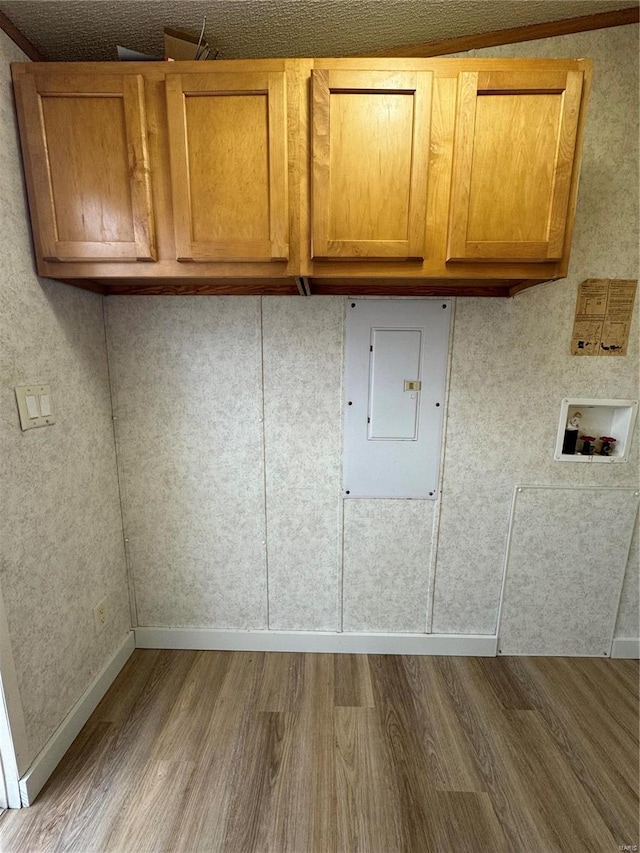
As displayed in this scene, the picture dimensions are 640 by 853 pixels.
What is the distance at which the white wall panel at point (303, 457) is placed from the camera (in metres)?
1.56

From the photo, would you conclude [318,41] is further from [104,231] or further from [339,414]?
[339,414]

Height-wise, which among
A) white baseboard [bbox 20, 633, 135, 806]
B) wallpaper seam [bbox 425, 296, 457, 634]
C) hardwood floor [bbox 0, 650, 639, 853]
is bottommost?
hardwood floor [bbox 0, 650, 639, 853]

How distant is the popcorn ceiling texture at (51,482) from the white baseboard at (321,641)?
0.27 m

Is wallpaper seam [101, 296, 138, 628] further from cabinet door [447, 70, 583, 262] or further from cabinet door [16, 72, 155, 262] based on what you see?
cabinet door [447, 70, 583, 262]

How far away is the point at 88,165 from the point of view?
112cm

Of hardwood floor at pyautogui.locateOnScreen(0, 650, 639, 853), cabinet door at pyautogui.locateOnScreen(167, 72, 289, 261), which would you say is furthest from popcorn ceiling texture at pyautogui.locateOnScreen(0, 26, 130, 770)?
cabinet door at pyautogui.locateOnScreen(167, 72, 289, 261)

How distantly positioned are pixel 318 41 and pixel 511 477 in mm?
1873

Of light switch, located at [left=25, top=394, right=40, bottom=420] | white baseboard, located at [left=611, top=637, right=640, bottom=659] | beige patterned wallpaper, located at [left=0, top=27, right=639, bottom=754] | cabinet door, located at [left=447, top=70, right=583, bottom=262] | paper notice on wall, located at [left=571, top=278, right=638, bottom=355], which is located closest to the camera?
cabinet door, located at [left=447, top=70, right=583, bottom=262]

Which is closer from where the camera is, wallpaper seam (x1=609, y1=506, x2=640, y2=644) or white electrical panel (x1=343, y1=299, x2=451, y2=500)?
white electrical panel (x1=343, y1=299, x2=451, y2=500)

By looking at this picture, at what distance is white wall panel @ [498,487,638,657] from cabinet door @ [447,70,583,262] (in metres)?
1.06

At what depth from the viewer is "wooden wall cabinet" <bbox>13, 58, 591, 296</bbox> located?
1.07 meters

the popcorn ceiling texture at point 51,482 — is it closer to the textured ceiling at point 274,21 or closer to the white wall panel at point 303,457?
the textured ceiling at point 274,21

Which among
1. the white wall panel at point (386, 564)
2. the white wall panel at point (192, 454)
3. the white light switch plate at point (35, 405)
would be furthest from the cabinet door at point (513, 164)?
the white light switch plate at point (35, 405)

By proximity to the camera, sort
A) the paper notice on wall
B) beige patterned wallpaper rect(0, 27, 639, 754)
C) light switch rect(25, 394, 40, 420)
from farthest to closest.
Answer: the paper notice on wall → beige patterned wallpaper rect(0, 27, 639, 754) → light switch rect(25, 394, 40, 420)
